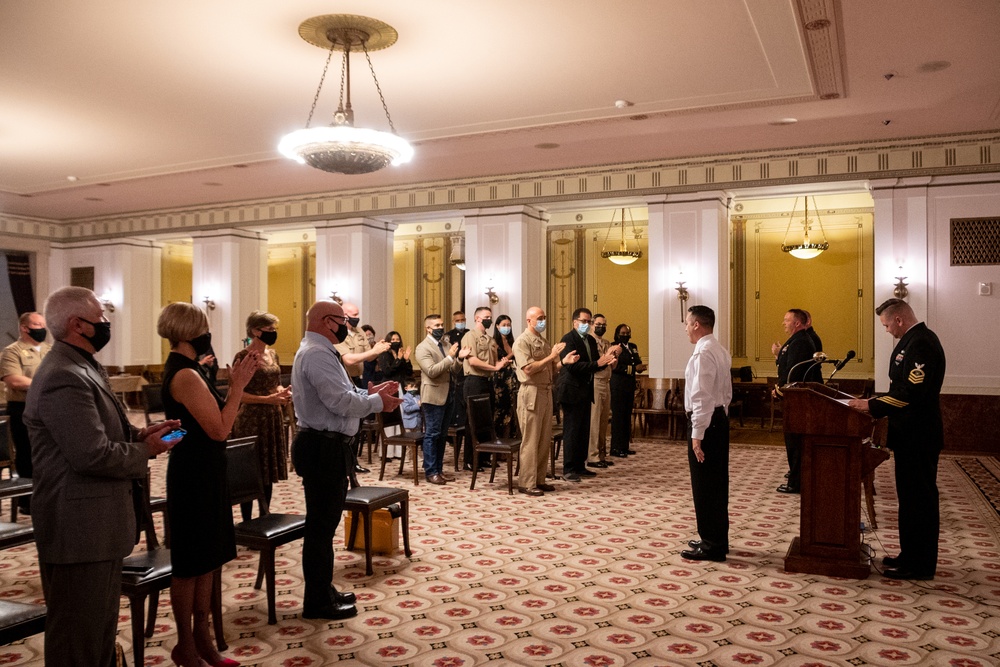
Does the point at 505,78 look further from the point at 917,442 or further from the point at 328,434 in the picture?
the point at 917,442

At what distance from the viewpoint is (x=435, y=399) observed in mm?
7594

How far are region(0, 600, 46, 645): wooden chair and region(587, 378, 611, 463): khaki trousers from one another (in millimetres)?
6452

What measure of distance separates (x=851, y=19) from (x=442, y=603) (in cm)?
523

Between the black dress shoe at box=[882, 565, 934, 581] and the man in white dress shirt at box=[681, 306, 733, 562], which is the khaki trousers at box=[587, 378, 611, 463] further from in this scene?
the black dress shoe at box=[882, 565, 934, 581]

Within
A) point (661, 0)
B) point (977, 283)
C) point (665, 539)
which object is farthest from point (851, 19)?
point (977, 283)

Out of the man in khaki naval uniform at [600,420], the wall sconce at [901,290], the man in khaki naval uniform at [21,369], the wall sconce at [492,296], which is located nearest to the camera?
the man in khaki naval uniform at [21,369]

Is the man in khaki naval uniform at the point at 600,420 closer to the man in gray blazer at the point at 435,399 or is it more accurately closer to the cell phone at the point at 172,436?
the man in gray blazer at the point at 435,399

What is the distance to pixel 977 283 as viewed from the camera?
31.7 feet

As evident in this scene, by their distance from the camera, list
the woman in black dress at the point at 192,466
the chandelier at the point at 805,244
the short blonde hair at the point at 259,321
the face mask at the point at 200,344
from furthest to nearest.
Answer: the chandelier at the point at 805,244 < the short blonde hair at the point at 259,321 < the face mask at the point at 200,344 < the woman in black dress at the point at 192,466

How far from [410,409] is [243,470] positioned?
13.2 ft

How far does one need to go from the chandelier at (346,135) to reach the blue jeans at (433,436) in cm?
240

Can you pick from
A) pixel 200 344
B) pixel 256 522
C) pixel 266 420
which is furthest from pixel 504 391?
pixel 200 344

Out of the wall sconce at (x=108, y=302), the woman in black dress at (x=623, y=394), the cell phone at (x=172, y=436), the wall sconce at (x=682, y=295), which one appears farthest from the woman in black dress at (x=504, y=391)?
the wall sconce at (x=108, y=302)

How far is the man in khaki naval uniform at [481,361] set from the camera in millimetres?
7820
